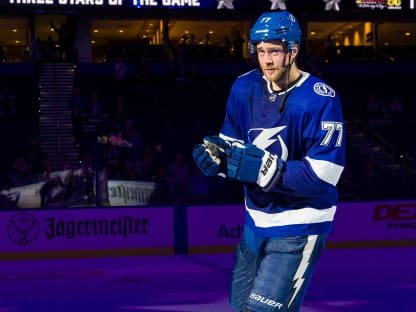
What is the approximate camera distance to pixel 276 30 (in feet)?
12.1

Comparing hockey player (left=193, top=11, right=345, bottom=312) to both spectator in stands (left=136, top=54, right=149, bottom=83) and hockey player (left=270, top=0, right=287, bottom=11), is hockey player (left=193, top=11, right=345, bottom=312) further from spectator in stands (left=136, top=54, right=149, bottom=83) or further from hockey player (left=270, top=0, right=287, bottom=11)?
hockey player (left=270, top=0, right=287, bottom=11)

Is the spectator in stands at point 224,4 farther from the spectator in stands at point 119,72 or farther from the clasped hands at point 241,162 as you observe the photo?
the clasped hands at point 241,162

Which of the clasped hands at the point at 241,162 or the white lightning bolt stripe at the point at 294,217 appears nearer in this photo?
the clasped hands at the point at 241,162

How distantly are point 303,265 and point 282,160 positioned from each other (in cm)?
52

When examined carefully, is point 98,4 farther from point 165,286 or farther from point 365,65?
point 165,286

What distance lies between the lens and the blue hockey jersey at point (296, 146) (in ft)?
12.1

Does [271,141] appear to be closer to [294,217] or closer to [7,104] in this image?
[294,217]

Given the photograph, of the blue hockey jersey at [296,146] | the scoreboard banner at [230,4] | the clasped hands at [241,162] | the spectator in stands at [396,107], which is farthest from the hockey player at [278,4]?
the clasped hands at [241,162]

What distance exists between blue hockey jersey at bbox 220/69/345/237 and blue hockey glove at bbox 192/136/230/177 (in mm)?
259

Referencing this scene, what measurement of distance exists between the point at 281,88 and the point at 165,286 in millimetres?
6526

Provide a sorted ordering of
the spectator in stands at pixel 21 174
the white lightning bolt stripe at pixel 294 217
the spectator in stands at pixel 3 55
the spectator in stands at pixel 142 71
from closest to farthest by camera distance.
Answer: the white lightning bolt stripe at pixel 294 217
the spectator in stands at pixel 21 174
the spectator in stands at pixel 142 71
the spectator in stands at pixel 3 55

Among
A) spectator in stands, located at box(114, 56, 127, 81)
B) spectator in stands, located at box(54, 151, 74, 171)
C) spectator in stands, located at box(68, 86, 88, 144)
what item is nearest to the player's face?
spectator in stands, located at box(54, 151, 74, 171)

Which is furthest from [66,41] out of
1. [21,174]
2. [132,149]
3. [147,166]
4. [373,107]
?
[21,174]

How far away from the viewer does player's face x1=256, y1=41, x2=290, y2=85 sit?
12.2 ft
